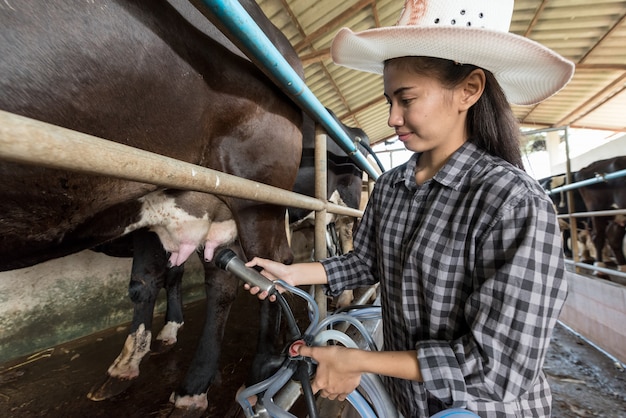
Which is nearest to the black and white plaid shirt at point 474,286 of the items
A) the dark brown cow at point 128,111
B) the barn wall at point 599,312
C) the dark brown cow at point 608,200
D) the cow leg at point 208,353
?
the dark brown cow at point 128,111

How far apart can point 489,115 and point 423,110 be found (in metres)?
0.17

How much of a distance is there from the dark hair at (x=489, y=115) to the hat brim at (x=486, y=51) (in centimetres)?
2

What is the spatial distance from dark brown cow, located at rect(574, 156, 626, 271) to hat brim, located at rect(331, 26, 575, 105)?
3.96 m

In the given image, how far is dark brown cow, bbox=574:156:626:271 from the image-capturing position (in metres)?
3.65

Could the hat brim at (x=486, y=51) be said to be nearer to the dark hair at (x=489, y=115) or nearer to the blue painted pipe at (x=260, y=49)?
the dark hair at (x=489, y=115)

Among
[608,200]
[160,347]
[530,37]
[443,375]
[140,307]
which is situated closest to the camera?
[443,375]

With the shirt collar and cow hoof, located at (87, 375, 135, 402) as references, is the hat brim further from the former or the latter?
cow hoof, located at (87, 375, 135, 402)

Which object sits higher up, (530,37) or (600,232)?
(530,37)

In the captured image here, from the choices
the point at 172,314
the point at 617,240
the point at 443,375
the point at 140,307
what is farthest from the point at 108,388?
the point at 617,240

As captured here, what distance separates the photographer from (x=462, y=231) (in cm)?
63

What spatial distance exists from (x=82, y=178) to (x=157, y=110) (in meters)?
0.26

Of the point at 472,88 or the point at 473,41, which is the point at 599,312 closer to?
the point at 472,88

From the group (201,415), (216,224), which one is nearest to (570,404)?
(201,415)

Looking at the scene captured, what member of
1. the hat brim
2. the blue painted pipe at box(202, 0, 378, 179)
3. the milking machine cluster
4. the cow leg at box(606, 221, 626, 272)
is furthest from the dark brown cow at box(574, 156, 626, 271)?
the milking machine cluster
